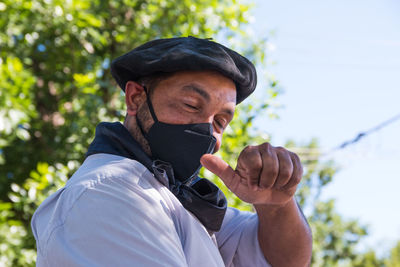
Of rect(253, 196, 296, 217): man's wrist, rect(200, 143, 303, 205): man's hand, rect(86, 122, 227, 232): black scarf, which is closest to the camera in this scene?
rect(200, 143, 303, 205): man's hand

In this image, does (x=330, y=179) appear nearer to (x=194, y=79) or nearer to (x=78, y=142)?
(x=78, y=142)

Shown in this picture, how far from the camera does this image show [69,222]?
1223 millimetres

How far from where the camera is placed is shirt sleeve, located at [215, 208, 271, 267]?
5.96 feet

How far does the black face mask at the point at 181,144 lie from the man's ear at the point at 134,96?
0.49 ft

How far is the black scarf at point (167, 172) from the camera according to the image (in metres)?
1.60

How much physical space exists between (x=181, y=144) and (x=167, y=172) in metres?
0.12

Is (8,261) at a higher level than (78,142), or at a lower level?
lower

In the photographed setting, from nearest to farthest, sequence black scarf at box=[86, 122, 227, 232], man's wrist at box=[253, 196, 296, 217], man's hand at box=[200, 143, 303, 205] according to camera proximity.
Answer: man's hand at box=[200, 143, 303, 205]
black scarf at box=[86, 122, 227, 232]
man's wrist at box=[253, 196, 296, 217]

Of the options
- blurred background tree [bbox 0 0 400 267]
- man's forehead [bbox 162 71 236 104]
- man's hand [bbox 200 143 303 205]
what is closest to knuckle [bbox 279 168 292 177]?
man's hand [bbox 200 143 303 205]

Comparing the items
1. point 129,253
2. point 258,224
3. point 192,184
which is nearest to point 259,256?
point 258,224

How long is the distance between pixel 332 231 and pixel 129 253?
23349 mm

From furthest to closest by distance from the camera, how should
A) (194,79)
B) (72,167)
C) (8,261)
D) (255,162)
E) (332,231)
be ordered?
(332,231)
(72,167)
(8,261)
(194,79)
(255,162)

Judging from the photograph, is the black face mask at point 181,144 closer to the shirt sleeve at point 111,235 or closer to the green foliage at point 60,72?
the shirt sleeve at point 111,235

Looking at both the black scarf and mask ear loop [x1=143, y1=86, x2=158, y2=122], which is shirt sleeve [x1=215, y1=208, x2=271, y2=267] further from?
mask ear loop [x1=143, y1=86, x2=158, y2=122]
